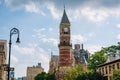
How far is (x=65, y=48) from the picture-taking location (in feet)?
389

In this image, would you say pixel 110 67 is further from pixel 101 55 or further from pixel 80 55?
pixel 80 55

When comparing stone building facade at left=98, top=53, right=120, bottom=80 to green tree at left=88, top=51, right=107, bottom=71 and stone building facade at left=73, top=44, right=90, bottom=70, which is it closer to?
green tree at left=88, top=51, right=107, bottom=71

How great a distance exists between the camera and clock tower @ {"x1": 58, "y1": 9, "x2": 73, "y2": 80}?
385ft

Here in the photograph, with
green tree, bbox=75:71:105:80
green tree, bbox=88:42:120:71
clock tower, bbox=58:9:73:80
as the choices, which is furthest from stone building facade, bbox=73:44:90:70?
green tree, bbox=75:71:105:80

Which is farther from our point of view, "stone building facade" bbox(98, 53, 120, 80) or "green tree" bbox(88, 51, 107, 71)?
"green tree" bbox(88, 51, 107, 71)

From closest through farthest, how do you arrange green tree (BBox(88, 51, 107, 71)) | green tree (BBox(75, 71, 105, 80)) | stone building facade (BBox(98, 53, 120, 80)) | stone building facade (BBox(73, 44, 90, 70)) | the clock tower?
stone building facade (BBox(98, 53, 120, 80)), green tree (BBox(75, 71, 105, 80)), green tree (BBox(88, 51, 107, 71)), the clock tower, stone building facade (BBox(73, 44, 90, 70))

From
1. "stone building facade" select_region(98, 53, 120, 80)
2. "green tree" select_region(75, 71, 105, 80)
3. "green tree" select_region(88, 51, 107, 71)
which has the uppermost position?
"green tree" select_region(88, 51, 107, 71)

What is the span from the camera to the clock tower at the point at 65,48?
117 m

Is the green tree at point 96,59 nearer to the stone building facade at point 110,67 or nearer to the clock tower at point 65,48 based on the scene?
the stone building facade at point 110,67

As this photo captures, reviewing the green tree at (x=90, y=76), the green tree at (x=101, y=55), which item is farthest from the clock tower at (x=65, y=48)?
the green tree at (x=90, y=76)

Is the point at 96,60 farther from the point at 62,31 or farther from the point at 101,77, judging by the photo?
the point at 62,31

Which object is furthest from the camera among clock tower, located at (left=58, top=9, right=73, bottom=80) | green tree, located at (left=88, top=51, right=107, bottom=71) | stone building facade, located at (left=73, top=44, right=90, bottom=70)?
stone building facade, located at (left=73, top=44, right=90, bottom=70)

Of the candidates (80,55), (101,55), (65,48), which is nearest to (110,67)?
(101,55)

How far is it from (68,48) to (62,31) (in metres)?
8.71
